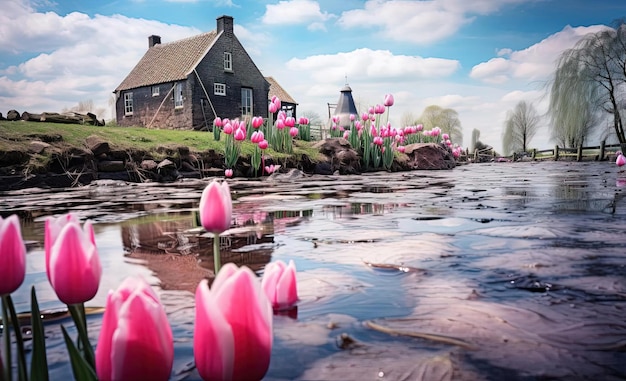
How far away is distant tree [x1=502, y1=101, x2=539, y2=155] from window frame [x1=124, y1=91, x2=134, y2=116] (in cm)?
3442

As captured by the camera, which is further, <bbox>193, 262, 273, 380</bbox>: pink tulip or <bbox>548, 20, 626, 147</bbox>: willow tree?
<bbox>548, 20, 626, 147</bbox>: willow tree

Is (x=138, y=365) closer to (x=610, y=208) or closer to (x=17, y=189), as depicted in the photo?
(x=610, y=208)

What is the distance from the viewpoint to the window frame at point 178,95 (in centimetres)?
2169

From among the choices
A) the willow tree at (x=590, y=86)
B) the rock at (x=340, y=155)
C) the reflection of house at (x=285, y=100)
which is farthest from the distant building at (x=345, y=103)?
the rock at (x=340, y=155)

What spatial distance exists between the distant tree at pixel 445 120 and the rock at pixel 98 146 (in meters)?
48.6

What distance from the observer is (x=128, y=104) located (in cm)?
2462

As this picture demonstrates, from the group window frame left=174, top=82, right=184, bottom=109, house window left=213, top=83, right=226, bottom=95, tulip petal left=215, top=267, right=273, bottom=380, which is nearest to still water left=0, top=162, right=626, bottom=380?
tulip petal left=215, top=267, right=273, bottom=380

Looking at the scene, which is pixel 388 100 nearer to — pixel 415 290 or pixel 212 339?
pixel 415 290

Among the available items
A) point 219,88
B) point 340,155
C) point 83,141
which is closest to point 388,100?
point 340,155

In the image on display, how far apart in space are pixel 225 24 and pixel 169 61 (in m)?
3.47

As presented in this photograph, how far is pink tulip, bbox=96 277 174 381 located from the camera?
1.48 ft

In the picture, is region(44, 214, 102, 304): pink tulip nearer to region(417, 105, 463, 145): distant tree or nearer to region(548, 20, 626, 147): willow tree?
region(548, 20, 626, 147): willow tree

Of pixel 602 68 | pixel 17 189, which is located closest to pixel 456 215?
pixel 17 189

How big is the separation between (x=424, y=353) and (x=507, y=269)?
70cm
